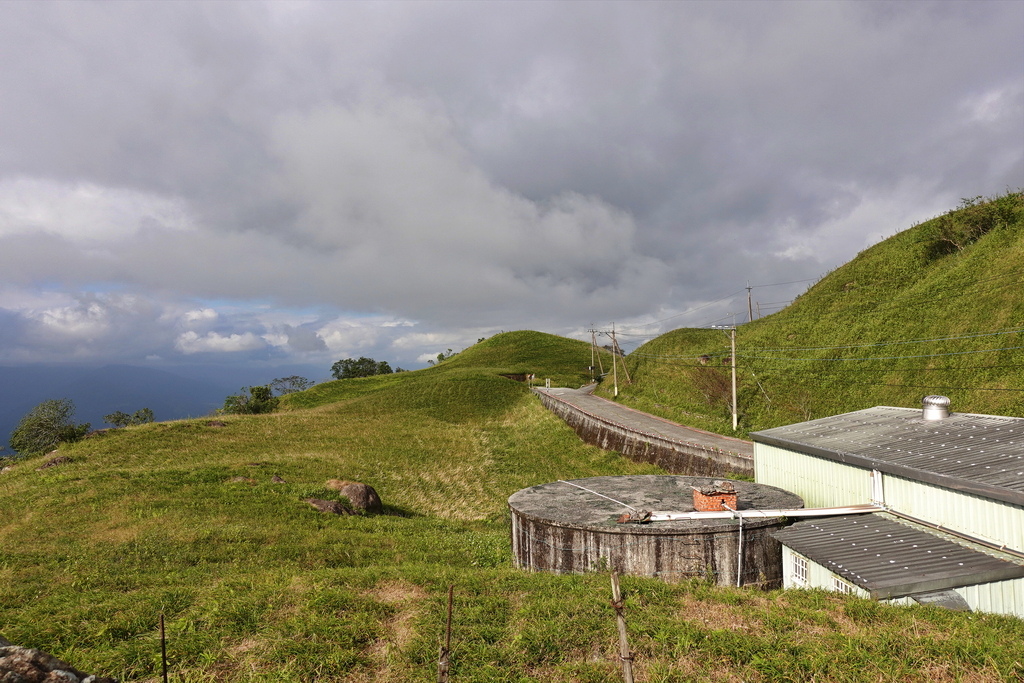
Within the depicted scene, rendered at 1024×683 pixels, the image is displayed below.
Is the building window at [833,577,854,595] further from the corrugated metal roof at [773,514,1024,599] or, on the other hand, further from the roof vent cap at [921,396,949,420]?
the roof vent cap at [921,396,949,420]

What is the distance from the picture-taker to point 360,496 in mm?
25031

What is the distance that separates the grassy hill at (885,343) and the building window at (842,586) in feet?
75.9

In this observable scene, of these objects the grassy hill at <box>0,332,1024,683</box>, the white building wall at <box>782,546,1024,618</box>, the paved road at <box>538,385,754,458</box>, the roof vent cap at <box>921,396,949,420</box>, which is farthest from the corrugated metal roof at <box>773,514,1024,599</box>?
the paved road at <box>538,385,754,458</box>

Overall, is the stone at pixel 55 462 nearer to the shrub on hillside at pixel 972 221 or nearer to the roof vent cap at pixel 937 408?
the roof vent cap at pixel 937 408

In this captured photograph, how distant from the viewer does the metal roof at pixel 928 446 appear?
12406mm

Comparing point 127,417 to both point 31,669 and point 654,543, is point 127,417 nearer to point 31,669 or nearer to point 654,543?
point 31,669

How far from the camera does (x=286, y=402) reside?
78625 mm

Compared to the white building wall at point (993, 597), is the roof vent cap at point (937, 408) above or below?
above

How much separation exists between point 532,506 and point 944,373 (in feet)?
108

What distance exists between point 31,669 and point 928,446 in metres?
22.1

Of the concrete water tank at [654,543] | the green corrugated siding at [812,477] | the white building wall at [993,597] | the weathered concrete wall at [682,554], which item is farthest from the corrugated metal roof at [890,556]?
the green corrugated siding at [812,477]

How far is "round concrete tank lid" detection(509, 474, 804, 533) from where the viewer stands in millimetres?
14969

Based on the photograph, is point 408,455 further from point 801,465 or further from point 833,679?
point 833,679

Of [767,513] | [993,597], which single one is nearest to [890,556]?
[993,597]
